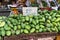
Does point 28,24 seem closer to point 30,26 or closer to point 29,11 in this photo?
point 30,26

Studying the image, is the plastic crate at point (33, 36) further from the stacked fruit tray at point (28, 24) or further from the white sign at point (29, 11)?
the white sign at point (29, 11)

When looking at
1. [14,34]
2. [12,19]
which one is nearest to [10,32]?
[14,34]

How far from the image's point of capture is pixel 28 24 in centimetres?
271

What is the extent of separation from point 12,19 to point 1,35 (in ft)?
1.04

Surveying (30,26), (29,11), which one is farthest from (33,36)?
(29,11)

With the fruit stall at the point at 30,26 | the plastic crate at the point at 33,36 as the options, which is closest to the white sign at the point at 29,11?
the fruit stall at the point at 30,26

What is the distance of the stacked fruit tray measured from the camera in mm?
2560

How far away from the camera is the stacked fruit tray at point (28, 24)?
256cm

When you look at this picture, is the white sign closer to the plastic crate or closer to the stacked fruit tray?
the stacked fruit tray

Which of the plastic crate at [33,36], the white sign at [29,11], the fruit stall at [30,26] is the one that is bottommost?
the plastic crate at [33,36]

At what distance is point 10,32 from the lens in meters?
2.53

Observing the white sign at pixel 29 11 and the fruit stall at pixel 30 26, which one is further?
the white sign at pixel 29 11

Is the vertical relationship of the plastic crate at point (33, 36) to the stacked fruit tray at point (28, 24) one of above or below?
below

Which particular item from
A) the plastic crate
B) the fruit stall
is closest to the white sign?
the fruit stall
